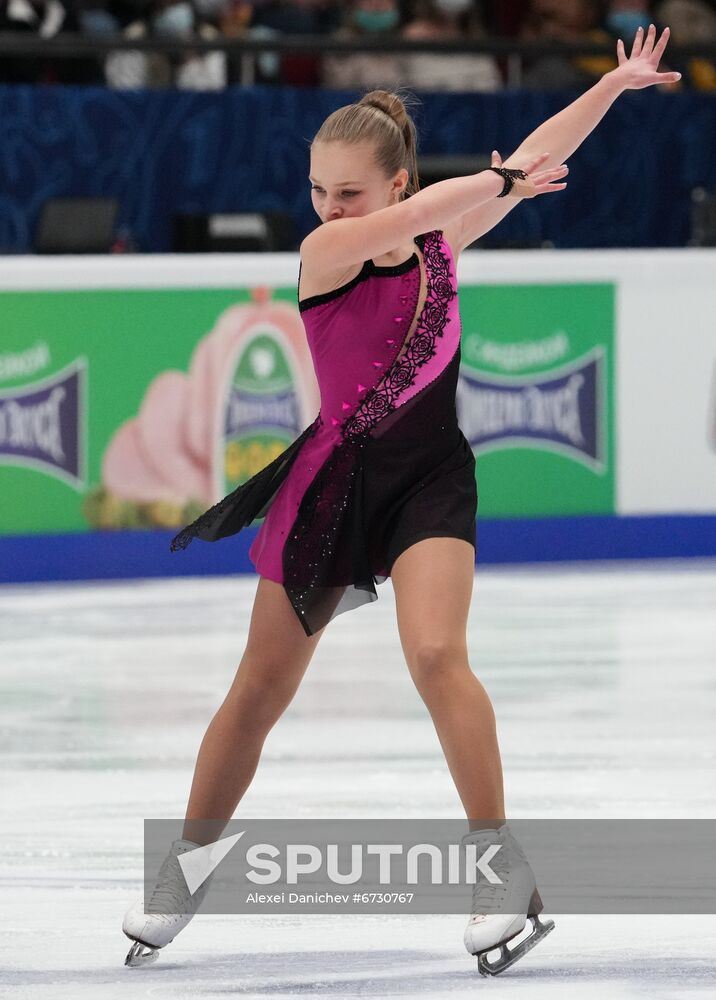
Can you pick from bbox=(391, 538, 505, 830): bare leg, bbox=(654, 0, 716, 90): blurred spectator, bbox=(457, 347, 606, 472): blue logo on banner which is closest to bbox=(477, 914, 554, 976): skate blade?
bbox=(391, 538, 505, 830): bare leg

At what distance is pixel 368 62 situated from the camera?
28.0ft

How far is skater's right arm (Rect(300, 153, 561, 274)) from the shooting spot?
7.87 ft

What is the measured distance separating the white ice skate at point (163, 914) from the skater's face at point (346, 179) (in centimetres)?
89

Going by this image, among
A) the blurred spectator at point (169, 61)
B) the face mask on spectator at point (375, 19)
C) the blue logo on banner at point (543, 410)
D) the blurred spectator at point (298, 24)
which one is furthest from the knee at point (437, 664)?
the face mask on spectator at point (375, 19)

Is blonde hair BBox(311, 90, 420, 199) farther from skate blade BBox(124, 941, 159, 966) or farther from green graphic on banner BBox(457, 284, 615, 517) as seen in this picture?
green graphic on banner BBox(457, 284, 615, 517)

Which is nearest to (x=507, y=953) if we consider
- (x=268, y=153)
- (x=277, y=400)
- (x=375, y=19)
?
(x=277, y=400)

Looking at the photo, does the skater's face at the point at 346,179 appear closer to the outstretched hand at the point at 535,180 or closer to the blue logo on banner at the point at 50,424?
the outstretched hand at the point at 535,180

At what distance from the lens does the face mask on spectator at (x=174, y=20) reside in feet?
28.2

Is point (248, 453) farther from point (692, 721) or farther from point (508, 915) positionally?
point (508, 915)

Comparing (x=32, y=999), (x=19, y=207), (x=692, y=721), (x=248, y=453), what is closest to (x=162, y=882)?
(x=32, y=999)

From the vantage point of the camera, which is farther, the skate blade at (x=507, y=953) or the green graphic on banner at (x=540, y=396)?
the green graphic on banner at (x=540, y=396)

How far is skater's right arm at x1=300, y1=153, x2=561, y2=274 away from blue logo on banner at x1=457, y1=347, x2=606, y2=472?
4227 mm

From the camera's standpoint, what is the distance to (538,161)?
2578mm

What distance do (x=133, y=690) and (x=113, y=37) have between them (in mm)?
4006
